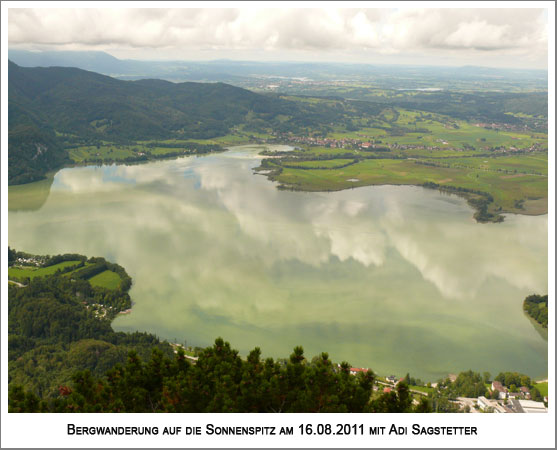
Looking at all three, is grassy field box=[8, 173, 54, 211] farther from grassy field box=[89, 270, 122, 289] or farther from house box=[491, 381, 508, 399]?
house box=[491, 381, 508, 399]

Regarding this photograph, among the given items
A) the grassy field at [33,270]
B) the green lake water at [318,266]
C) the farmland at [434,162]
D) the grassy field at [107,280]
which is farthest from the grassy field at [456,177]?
the grassy field at [33,270]

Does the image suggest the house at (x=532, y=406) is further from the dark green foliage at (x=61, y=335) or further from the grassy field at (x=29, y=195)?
the grassy field at (x=29, y=195)

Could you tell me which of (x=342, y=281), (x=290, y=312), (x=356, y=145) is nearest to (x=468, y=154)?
(x=356, y=145)

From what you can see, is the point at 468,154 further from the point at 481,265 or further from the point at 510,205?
the point at 481,265

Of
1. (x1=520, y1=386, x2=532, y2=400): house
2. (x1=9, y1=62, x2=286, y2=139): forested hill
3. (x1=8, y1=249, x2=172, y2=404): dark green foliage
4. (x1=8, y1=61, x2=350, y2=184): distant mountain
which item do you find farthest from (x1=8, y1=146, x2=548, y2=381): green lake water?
(x1=9, y1=62, x2=286, y2=139): forested hill

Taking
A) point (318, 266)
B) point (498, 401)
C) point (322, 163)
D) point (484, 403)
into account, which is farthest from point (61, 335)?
point (322, 163)
